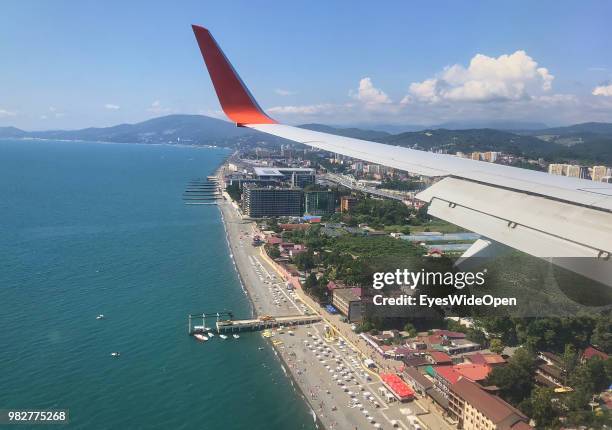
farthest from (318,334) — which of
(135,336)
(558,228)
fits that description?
(558,228)

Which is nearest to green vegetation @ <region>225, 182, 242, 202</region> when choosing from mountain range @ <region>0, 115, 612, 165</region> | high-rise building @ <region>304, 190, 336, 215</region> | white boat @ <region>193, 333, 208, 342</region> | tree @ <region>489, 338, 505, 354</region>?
high-rise building @ <region>304, 190, 336, 215</region>

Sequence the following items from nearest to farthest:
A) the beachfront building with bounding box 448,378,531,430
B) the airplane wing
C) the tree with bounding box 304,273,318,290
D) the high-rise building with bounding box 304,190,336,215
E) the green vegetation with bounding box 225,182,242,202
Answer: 1. the airplane wing
2. the beachfront building with bounding box 448,378,531,430
3. the tree with bounding box 304,273,318,290
4. the high-rise building with bounding box 304,190,336,215
5. the green vegetation with bounding box 225,182,242,202

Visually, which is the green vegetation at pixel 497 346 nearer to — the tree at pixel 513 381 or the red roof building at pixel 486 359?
the red roof building at pixel 486 359

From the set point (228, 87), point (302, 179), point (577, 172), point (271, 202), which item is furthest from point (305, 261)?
point (577, 172)

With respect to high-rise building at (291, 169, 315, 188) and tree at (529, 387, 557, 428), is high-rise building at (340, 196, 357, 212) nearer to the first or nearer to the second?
high-rise building at (291, 169, 315, 188)

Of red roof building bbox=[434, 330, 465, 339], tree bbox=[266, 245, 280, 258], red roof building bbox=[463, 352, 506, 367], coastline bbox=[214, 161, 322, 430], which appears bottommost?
coastline bbox=[214, 161, 322, 430]

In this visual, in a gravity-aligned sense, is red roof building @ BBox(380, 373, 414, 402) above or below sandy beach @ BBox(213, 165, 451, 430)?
above

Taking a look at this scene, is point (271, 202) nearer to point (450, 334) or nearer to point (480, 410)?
point (450, 334)

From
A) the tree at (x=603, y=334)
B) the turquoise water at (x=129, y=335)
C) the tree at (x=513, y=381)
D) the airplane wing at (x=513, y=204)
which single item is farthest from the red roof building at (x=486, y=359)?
the airplane wing at (x=513, y=204)
